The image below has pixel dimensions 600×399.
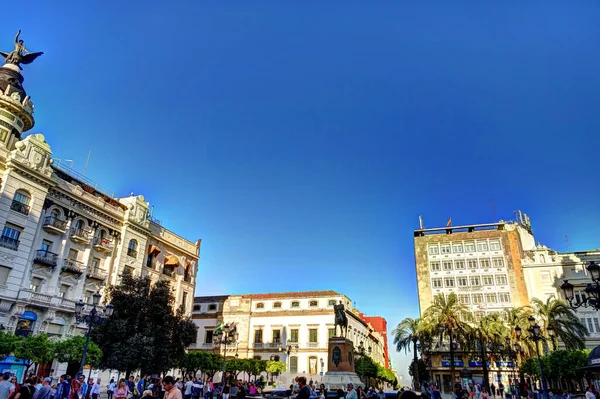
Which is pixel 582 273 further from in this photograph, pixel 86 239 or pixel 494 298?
pixel 86 239

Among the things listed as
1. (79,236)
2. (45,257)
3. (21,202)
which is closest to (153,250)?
(79,236)

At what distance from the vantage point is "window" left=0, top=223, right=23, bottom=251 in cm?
2684

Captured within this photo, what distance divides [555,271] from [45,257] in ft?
175

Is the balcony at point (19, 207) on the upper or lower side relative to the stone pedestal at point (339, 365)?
upper

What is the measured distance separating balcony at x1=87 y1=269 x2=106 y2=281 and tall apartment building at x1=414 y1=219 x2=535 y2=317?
127 feet

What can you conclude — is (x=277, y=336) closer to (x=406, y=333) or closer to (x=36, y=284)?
(x=406, y=333)

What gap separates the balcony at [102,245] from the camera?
1330 inches

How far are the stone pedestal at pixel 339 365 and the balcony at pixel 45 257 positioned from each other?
21.0 m

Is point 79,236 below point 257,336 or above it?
above

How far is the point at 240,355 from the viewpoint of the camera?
57.1 metres

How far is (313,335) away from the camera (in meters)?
55.9

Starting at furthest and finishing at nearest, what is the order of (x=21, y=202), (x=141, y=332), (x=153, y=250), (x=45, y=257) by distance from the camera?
(x=153, y=250), (x=45, y=257), (x=21, y=202), (x=141, y=332)

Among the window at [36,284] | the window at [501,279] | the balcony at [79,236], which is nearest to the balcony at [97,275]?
the balcony at [79,236]

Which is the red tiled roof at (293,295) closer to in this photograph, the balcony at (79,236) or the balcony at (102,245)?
the balcony at (102,245)
